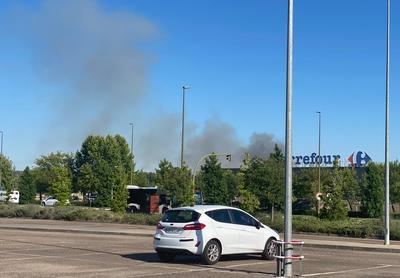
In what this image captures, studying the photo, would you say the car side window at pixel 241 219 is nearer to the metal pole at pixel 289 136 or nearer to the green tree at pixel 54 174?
the metal pole at pixel 289 136

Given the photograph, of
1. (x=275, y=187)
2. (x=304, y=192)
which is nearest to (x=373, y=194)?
(x=304, y=192)

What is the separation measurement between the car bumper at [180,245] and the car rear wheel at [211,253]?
7.3 inches

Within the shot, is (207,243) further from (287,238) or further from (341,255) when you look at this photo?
(341,255)

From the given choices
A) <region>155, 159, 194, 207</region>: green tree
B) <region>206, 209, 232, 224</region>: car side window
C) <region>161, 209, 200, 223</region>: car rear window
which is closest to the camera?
<region>161, 209, 200, 223</region>: car rear window

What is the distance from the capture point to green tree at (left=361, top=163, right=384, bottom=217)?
5488 cm

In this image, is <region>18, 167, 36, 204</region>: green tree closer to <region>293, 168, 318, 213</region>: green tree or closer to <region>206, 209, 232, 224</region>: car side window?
<region>293, 168, 318, 213</region>: green tree

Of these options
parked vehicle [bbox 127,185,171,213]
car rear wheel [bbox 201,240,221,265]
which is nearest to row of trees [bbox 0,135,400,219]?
parked vehicle [bbox 127,185,171,213]

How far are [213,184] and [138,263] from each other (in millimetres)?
37249

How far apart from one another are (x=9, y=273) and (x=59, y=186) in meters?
45.7

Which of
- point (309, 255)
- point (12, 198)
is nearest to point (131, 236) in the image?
point (309, 255)

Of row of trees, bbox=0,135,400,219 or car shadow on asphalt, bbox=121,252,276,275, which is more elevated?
row of trees, bbox=0,135,400,219

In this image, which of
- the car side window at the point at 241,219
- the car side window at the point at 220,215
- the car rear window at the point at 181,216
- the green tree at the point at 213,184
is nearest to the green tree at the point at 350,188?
the green tree at the point at 213,184

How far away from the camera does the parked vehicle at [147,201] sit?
57075mm

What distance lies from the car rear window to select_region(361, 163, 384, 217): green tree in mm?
40861
